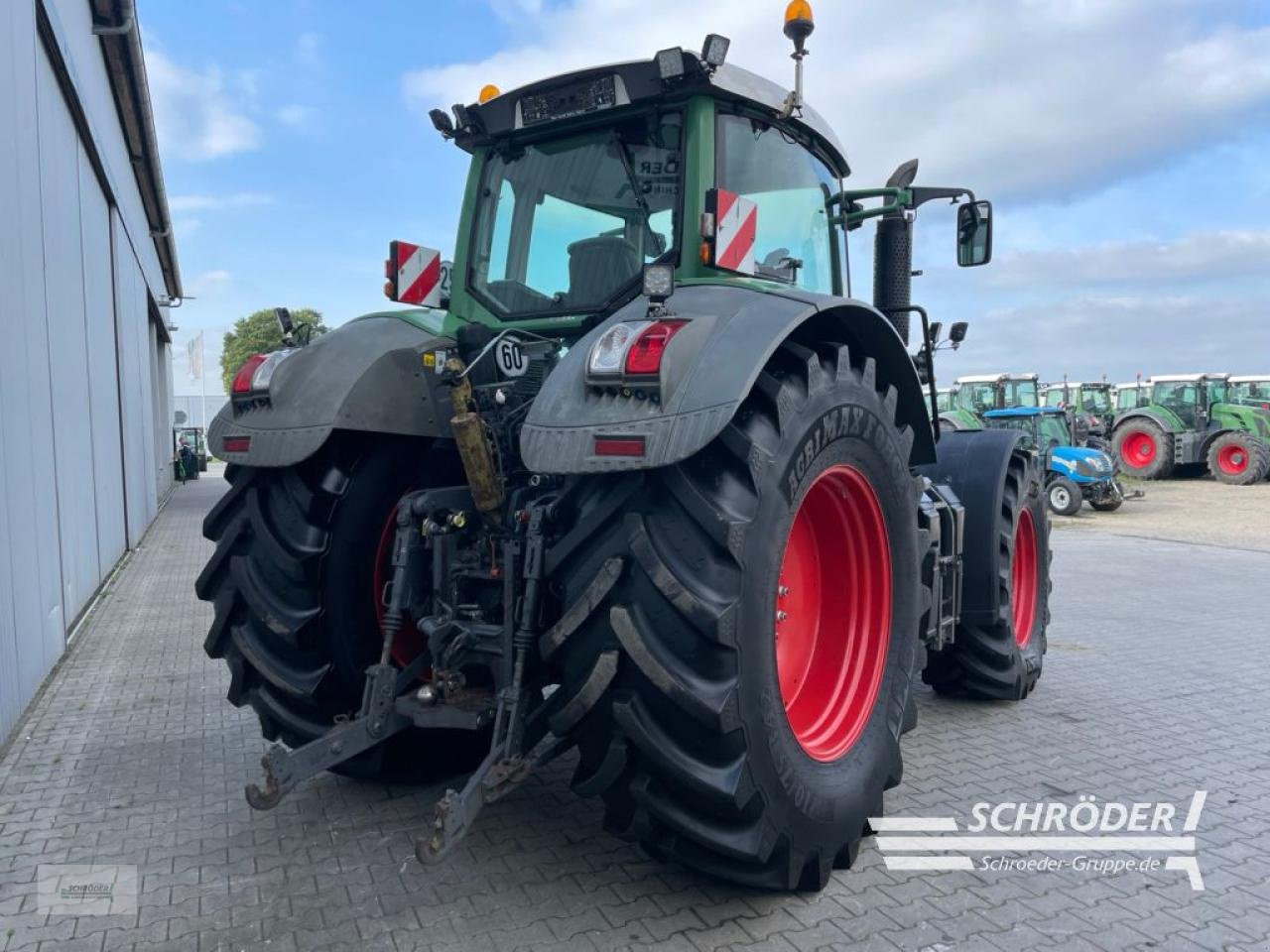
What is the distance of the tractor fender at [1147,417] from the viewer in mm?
22406

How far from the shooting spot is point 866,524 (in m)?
3.15

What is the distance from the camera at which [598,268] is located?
335 centimetres

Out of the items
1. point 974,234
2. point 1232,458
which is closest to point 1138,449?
point 1232,458

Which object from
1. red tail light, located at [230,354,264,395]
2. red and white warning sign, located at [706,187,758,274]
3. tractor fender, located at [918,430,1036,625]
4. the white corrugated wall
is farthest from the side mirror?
the white corrugated wall

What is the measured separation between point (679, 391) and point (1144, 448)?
80.1 feet

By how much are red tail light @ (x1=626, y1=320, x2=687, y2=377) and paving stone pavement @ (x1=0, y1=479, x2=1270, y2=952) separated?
156 centimetres

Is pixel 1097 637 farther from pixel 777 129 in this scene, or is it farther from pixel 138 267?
pixel 138 267

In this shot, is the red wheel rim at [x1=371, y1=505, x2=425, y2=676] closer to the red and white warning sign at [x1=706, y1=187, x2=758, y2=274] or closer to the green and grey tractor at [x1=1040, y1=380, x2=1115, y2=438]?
the red and white warning sign at [x1=706, y1=187, x2=758, y2=274]

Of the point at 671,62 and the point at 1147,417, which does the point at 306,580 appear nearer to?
the point at 671,62

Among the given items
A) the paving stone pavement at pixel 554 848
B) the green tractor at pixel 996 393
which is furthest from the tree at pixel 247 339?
the paving stone pavement at pixel 554 848

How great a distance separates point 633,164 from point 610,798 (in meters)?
2.17

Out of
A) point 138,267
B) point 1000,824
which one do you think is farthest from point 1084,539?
point 138,267

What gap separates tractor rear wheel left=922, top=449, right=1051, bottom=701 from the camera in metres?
4.70

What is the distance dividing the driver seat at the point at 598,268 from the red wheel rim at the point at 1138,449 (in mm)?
23284
